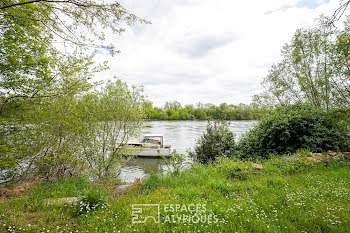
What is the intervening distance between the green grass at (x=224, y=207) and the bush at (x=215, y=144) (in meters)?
4.01

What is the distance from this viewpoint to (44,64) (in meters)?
3.18

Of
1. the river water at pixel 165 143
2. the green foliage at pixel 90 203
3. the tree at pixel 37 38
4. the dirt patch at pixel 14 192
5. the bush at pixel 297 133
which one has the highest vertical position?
the tree at pixel 37 38

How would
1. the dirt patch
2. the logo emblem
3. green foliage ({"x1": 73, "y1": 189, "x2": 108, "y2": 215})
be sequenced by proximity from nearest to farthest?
the logo emblem, green foliage ({"x1": 73, "y1": 189, "x2": 108, "y2": 215}), the dirt patch

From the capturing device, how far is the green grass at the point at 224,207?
86.5 inches

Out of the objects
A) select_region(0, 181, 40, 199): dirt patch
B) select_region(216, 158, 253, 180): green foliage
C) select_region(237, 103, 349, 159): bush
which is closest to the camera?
select_region(0, 181, 40, 199): dirt patch

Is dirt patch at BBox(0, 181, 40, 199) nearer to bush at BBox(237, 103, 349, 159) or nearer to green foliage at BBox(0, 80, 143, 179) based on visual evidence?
green foliage at BBox(0, 80, 143, 179)

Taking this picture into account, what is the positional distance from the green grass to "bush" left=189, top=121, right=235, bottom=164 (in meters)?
4.01

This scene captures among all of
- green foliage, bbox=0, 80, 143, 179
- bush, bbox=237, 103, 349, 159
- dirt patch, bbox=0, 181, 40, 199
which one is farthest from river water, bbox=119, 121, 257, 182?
dirt patch, bbox=0, 181, 40, 199

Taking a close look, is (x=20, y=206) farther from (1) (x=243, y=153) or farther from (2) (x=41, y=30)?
(1) (x=243, y=153)

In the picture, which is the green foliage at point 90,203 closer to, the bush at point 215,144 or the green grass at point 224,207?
the green grass at point 224,207

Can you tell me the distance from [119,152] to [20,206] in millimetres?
4075

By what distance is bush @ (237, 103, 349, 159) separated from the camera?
6.26m

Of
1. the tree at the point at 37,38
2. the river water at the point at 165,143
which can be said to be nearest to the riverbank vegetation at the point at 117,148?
the tree at the point at 37,38

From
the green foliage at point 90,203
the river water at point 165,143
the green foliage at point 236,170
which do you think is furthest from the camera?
the river water at point 165,143
